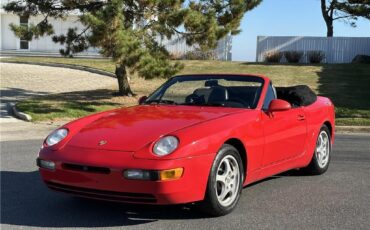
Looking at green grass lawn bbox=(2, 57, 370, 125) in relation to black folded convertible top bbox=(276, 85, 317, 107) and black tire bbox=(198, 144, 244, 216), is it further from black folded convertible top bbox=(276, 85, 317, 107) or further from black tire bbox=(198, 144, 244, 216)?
black tire bbox=(198, 144, 244, 216)

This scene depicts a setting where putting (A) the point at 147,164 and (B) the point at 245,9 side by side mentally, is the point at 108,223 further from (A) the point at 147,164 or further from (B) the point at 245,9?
(B) the point at 245,9

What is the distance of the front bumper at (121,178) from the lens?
15.5 feet

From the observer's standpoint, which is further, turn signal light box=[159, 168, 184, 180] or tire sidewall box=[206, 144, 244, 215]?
tire sidewall box=[206, 144, 244, 215]

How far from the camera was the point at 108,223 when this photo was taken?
16.5 ft

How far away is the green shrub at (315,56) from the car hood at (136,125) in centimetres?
2483

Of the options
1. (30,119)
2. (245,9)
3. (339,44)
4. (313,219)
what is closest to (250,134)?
(313,219)

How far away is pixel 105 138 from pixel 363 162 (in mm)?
5034

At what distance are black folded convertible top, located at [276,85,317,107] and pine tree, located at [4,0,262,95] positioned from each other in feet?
29.1

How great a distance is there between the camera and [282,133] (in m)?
6.29

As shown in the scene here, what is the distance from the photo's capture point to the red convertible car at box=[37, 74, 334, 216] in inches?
188

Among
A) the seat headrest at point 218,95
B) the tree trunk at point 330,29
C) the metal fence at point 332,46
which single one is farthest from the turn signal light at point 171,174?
the tree trunk at point 330,29

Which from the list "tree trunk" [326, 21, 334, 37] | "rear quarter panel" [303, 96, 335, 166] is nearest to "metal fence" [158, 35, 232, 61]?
"tree trunk" [326, 21, 334, 37]

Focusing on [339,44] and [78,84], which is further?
[339,44]

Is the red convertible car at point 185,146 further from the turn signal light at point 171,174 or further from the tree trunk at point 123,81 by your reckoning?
the tree trunk at point 123,81
